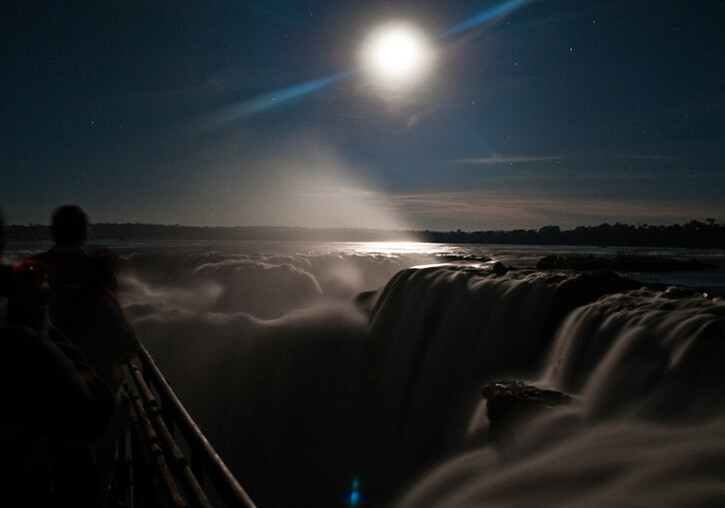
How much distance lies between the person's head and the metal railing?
3.43 ft

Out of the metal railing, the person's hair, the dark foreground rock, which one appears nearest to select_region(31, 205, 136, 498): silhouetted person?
the metal railing

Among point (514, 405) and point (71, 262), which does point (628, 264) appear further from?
point (71, 262)

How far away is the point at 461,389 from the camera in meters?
12.3

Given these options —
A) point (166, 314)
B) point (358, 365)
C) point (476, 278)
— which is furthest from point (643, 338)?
point (166, 314)

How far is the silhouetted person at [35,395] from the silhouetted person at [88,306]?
106cm

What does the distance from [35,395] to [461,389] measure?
11957 millimetres

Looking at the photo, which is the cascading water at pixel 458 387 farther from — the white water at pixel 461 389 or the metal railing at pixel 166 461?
the metal railing at pixel 166 461

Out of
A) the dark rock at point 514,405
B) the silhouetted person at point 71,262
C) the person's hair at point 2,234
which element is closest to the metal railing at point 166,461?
the silhouetted person at point 71,262

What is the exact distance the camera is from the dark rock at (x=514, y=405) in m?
8.08

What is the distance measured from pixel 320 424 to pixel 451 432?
7615 mm

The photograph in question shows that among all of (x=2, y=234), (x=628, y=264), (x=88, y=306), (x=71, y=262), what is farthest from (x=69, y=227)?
(x=628, y=264)

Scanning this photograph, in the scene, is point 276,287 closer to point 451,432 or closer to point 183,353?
point 183,353

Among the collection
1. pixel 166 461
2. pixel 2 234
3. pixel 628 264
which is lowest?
pixel 166 461

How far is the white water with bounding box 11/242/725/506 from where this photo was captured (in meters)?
6.23
